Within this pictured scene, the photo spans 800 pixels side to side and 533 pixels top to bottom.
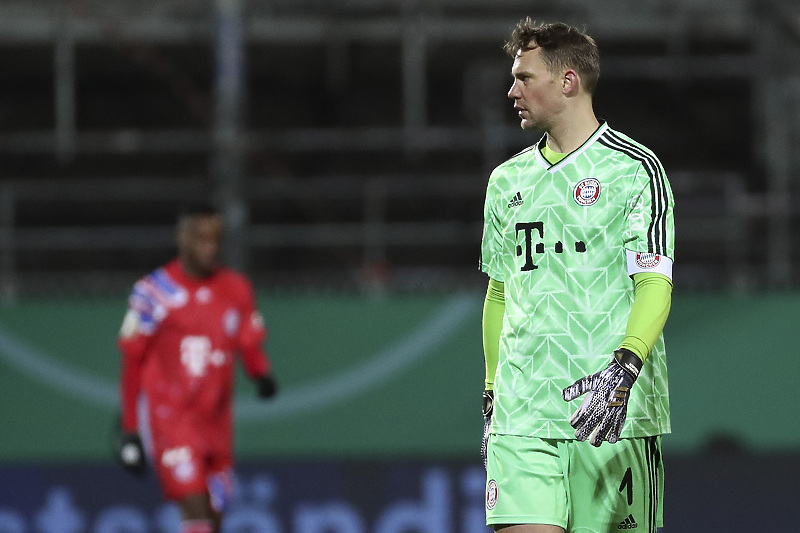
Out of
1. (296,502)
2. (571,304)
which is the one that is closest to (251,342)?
(296,502)

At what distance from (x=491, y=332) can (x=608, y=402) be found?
74 cm

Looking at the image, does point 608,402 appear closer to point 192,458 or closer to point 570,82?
point 570,82

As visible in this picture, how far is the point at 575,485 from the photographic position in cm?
410

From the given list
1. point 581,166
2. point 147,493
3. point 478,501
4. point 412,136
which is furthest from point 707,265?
point 581,166

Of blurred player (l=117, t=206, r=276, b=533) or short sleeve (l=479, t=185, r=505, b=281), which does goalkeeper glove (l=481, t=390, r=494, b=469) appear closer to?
short sleeve (l=479, t=185, r=505, b=281)

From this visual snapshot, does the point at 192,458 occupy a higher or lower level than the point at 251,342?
lower

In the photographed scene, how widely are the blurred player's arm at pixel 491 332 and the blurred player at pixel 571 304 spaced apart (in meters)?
0.20

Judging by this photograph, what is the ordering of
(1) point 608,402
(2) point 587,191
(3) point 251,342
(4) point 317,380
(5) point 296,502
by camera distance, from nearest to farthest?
(1) point 608,402, (2) point 587,191, (3) point 251,342, (5) point 296,502, (4) point 317,380

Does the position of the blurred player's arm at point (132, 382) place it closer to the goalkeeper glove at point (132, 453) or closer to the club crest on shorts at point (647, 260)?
the goalkeeper glove at point (132, 453)

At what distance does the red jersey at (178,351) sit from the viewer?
7.41 metres

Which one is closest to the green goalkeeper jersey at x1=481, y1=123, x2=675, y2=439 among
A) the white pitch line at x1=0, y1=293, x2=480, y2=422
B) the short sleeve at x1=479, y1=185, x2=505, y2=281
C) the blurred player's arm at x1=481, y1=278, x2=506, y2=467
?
the short sleeve at x1=479, y1=185, x2=505, y2=281

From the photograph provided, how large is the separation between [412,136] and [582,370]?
29.2 ft

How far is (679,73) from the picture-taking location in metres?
14.4

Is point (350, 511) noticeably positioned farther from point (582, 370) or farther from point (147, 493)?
point (582, 370)
